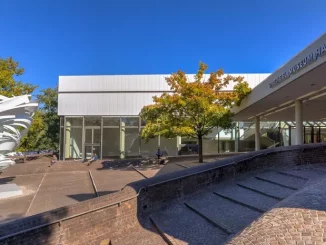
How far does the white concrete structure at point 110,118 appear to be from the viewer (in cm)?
2655

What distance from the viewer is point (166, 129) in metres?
15.7

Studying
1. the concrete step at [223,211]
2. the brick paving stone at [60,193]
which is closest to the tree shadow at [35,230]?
the concrete step at [223,211]

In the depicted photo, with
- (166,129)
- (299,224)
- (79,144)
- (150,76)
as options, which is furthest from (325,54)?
(79,144)

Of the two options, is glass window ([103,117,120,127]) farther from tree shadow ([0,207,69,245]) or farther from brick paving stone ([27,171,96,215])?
tree shadow ([0,207,69,245])

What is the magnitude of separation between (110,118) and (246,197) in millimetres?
21181

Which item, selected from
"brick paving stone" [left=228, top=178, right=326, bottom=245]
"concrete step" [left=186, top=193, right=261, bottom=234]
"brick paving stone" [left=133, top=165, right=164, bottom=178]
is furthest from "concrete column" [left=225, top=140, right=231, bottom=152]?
"brick paving stone" [left=228, top=178, right=326, bottom=245]

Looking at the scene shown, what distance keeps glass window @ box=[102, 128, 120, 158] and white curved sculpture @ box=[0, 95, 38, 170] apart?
13967mm

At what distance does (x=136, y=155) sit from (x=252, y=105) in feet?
43.2

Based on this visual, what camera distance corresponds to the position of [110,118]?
26.8m

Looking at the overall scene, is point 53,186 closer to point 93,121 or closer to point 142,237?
point 142,237

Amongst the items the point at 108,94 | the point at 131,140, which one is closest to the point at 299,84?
the point at 131,140

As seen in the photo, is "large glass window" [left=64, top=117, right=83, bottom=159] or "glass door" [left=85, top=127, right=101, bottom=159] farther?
"large glass window" [left=64, top=117, right=83, bottom=159]

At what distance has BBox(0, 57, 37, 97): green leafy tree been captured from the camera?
1833 cm

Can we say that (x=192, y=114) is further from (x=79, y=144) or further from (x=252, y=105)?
(x=79, y=144)
